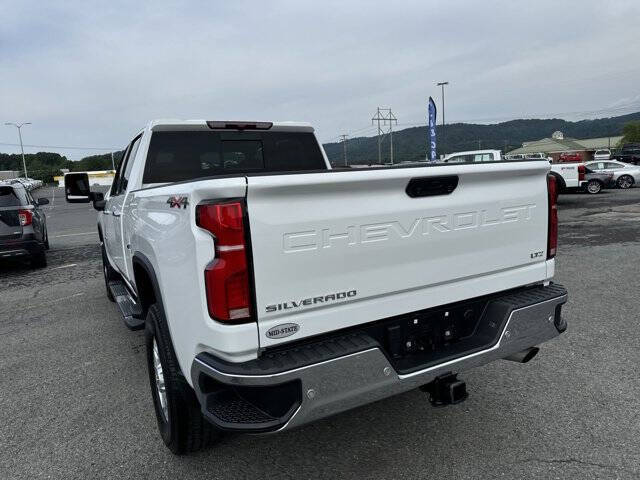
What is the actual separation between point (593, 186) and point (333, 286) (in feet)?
75.9

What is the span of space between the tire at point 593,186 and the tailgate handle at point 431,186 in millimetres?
22353

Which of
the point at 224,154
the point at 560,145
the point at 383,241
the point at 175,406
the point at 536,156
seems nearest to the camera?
the point at 383,241

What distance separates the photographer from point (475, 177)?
2.67 meters

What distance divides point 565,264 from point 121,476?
695 centimetres

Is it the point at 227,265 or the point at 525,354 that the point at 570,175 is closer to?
→ the point at 525,354

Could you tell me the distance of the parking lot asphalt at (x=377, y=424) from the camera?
2.74 m

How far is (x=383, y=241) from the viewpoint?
2.39m

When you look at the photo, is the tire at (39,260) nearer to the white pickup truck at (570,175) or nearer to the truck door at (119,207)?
the truck door at (119,207)

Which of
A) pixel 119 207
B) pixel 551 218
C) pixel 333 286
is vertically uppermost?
pixel 119 207

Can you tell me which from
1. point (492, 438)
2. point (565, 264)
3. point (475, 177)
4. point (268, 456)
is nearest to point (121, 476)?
point (268, 456)

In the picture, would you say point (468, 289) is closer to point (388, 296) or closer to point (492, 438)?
point (388, 296)

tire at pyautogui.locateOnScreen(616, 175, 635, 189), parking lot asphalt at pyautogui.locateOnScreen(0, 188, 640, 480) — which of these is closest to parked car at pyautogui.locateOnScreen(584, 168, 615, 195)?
tire at pyautogui.locateOnScreen(616, 175, 635, 189)

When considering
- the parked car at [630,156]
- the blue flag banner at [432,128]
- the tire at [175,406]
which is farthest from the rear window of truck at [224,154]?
the parked car at [630,156]

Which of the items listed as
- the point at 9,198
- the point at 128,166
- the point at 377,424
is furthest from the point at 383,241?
the point at 9,198
